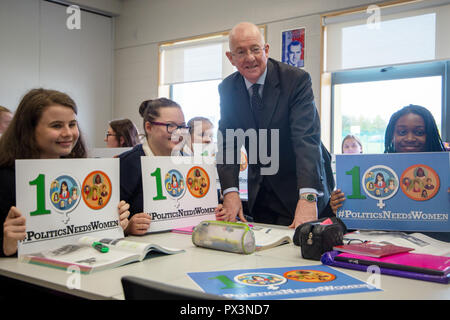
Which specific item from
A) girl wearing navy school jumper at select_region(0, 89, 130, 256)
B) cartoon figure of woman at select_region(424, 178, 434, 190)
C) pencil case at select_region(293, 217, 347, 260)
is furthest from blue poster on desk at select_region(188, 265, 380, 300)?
girl wearing navy school jumper at select_region(0, 89, 130, 256)

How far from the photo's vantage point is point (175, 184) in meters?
1.93

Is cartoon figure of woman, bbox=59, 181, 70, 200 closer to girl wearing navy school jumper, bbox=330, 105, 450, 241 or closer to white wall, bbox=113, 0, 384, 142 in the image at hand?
girl wearing navy school jumper, bbox=330, 105, 450, 241

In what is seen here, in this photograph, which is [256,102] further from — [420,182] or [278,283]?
[278,283]

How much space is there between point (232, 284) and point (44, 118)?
1016 millimetres

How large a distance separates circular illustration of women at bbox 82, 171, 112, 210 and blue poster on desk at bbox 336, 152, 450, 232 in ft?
3.14

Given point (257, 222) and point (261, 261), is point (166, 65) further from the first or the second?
point (261, 261)

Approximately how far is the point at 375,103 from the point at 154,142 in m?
3.65

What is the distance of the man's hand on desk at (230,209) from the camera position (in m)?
2.04

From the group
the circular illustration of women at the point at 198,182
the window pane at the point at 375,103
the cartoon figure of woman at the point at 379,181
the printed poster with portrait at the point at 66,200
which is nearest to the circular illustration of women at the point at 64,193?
the printed poster with portrait at the point at 66,200

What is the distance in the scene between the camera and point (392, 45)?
4805 mm

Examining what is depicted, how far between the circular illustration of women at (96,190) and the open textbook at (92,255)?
0.50 feet

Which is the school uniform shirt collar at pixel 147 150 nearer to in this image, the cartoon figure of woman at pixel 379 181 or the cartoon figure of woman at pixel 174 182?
the cartoon figure of woman at pixel 174 182

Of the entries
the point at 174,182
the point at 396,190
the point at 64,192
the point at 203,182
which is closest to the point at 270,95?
the point at 203,182

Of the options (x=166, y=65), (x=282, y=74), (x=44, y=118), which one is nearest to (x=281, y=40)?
(x=166, y=65)
